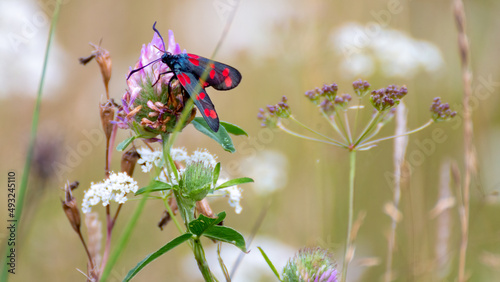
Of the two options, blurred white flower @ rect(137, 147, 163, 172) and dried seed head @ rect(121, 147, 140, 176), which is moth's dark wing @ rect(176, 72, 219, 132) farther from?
dried seed head @ rect(121, 147, 140, 176)

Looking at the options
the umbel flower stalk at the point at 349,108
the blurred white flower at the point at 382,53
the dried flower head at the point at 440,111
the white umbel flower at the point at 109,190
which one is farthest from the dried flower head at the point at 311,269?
the blurred white flower at the point at 382,53

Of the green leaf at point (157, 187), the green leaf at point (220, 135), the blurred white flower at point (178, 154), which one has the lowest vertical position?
the green leaf at point (157, 187)

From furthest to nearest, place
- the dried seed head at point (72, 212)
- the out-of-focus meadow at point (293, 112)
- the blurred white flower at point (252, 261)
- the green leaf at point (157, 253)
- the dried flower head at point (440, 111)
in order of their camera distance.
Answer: the out-of-focus meadow at point (293, 112) < the blurred white flower at point (252, 261) < the dried flower head at point (440, 111) < the dried seed head at point (72, 212) < the green leaf at point (157, 253)

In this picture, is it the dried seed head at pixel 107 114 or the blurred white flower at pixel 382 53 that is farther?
the blurred white flower at pixel 382 53

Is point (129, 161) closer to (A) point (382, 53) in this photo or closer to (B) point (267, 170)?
(B) point (267, 170)

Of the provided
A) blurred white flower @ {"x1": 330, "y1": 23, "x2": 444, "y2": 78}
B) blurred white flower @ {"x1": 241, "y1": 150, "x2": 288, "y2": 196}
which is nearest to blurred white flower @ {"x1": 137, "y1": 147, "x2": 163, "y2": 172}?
blurred white flower @ {"x1": 241, "y1": 150, "x2": 288, "y2": 196}

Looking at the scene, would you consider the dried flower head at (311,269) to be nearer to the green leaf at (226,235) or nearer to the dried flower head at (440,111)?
the green leaf at (226,235)

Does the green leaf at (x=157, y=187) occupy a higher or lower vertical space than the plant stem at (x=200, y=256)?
higher
